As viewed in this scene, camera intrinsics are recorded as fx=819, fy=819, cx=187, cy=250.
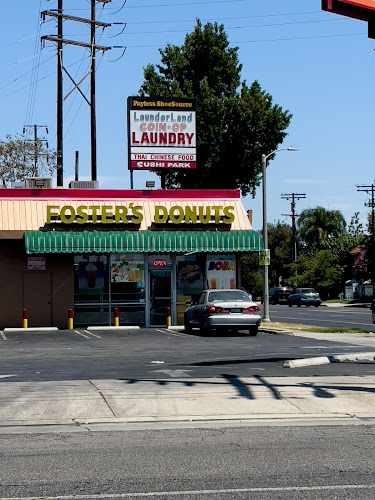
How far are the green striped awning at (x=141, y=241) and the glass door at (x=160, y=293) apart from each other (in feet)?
5.83

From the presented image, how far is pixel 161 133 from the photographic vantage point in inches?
1483

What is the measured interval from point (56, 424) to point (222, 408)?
2426 mm

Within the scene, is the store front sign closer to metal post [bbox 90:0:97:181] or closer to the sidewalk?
metal post [bbox 90:0:97:181]

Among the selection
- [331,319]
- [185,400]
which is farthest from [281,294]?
[185,400]

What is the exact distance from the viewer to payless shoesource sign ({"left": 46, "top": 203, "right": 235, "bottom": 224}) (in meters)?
33.5

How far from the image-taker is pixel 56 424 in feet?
35.4

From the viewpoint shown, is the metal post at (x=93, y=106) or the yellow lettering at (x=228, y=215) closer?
the yellow lettering at (x=228, y=215)

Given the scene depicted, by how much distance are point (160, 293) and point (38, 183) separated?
23.2 feet

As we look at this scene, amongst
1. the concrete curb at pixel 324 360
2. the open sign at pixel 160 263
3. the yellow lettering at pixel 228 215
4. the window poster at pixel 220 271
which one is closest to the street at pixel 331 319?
the window poster at pixel 220 271

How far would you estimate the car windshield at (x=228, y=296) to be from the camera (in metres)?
27.9

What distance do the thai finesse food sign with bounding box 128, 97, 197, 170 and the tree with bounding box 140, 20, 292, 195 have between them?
66.5 feet

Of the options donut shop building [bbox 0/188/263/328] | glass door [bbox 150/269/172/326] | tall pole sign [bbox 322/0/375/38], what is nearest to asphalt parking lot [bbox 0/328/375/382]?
donut shop building [bbox 0/188/263/328]

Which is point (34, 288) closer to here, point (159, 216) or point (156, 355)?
point (159, 216)

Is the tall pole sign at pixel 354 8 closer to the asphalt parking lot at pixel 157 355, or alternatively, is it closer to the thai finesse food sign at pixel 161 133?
the asphalt parking lot at pixel 157 355
